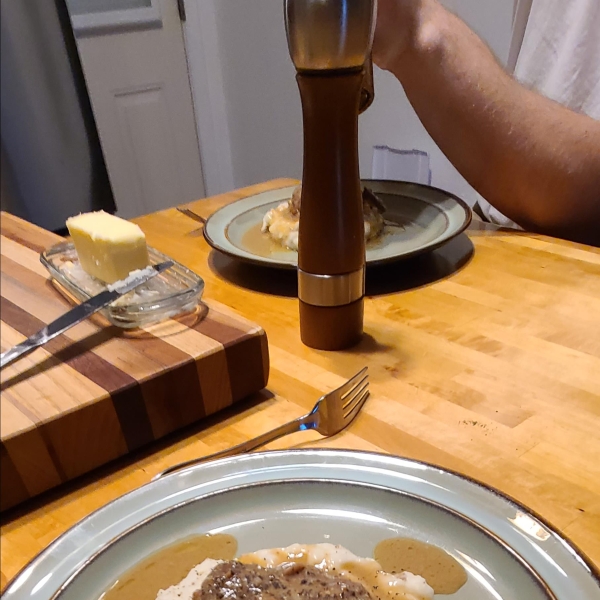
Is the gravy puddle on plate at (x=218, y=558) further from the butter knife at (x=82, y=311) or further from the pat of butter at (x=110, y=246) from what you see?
the pat of butter at (x=110, y=246)

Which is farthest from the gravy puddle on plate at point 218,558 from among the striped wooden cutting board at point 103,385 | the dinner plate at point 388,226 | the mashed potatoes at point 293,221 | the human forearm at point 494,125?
the human forearm at point 494,125

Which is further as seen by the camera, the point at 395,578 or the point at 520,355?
the point at 520,355

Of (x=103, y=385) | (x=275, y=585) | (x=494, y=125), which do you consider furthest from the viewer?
(x=494, y=125)

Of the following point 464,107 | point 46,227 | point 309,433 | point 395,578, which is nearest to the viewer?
point 395,578

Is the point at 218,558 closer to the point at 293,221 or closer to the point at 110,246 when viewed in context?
the point at 110,246

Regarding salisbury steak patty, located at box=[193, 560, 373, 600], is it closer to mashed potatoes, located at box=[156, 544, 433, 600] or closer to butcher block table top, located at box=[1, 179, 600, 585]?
mashed potatoes, located at box=[156, 544, 433, 600]

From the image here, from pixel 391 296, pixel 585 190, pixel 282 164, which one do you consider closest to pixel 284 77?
pixel 282 164

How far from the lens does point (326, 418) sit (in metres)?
0.48

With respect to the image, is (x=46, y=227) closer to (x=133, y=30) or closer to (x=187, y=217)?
(x=187, y=217)

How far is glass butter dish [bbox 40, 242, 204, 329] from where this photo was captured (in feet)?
1.78

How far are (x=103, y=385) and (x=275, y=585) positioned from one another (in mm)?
205

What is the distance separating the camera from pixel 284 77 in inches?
92.4

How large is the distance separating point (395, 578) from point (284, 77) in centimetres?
227

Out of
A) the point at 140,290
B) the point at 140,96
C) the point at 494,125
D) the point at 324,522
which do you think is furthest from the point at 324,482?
the point at 140,96
